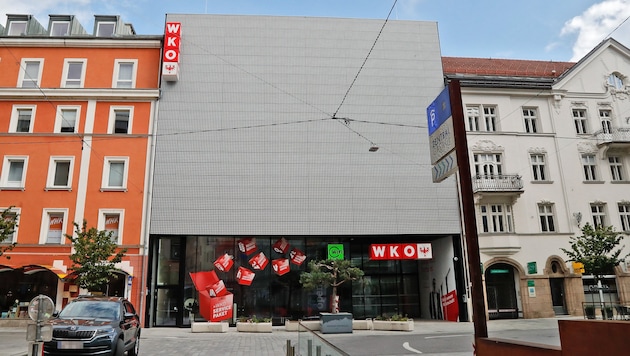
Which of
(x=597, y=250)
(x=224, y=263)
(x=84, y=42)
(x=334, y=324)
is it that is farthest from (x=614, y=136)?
(x=84, y=42)

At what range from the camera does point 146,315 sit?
24641mm

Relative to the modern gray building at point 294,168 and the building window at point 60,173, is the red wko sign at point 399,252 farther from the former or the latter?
the building window at point 60,173

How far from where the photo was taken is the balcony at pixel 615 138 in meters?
29.1

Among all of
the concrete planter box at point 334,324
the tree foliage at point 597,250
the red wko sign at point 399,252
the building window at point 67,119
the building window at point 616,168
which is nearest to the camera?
the concrete planter box at point 334,324

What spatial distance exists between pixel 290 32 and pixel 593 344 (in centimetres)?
2709

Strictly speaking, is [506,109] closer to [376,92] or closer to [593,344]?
[376,92]

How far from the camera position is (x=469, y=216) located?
27.0 ft

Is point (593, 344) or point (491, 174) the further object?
point (491, 174)

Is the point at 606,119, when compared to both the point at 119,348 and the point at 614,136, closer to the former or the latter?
the point at 614,136

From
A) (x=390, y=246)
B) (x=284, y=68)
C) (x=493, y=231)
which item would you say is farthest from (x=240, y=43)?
(x=493, y=231)

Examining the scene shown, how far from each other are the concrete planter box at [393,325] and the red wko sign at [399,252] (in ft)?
19.1

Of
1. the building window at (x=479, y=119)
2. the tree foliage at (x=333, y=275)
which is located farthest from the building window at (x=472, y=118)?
the tree foliage at (x=333, y=275)

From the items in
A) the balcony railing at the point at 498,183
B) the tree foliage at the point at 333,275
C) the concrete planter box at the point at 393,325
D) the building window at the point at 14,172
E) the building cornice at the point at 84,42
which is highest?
the building cornice at the point at 84,42

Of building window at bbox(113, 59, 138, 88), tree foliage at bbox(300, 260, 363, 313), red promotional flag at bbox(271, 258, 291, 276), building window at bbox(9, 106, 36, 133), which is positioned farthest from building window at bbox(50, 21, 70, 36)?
tree foliage at bbox(300, 260, 363, 313)
